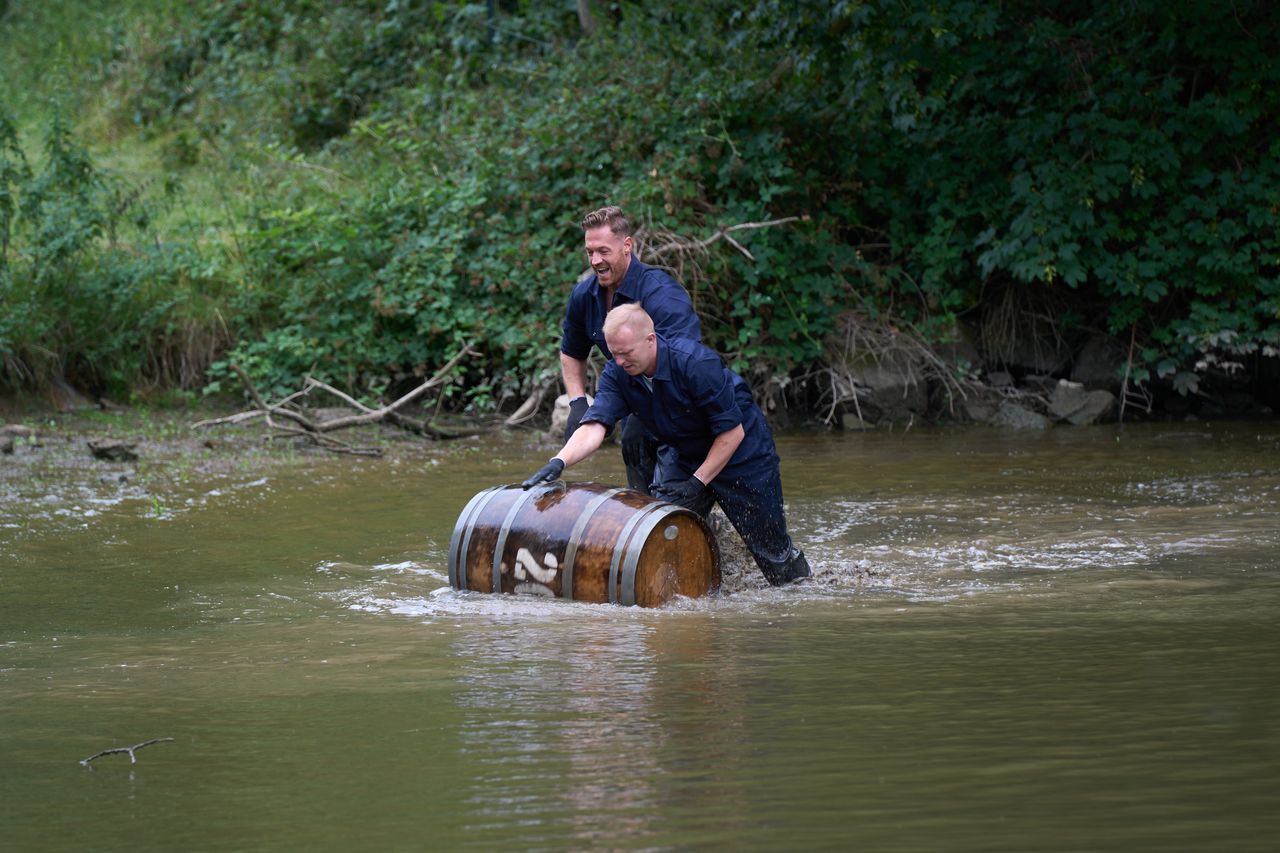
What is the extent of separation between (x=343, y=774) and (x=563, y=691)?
111 centimetres

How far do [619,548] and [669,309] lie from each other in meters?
1.26

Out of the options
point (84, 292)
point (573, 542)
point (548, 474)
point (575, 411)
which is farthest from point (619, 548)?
point (84, 292)

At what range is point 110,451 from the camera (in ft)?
37.4

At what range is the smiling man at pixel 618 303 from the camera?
23.8ft

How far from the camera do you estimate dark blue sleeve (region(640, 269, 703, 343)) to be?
23.6ft

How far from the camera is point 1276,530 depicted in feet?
26.7

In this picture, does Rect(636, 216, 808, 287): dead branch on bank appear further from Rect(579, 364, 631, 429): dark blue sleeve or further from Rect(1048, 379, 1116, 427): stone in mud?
Rect(579, 364, 631, 429): dark blue sleeve

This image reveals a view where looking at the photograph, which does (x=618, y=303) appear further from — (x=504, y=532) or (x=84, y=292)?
(x=84, y=292)

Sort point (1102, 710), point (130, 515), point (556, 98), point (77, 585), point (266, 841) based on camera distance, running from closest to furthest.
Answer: point (266, 841)
point (1102, 710)
point (77, 585)
point (130, 515)
point (556, 98)

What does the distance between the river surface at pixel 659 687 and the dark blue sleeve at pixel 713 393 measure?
831 mm

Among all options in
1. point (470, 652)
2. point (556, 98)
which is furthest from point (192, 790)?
point (556, 98)

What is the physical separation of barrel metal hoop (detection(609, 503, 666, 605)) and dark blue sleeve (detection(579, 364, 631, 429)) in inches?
20.4

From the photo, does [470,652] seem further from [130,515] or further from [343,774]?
[130,515]

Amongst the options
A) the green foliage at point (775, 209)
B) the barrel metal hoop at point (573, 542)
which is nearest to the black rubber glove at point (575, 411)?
the barrel metal hoop at point (573, 542)
